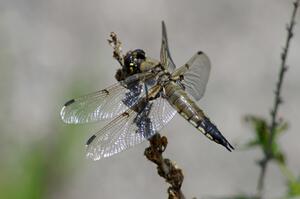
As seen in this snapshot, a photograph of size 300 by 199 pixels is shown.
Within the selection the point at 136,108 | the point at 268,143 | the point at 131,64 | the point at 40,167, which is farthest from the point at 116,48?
the point at 40,167

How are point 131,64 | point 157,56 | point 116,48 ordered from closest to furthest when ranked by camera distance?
point 116,48, point 131,64, point 157,56

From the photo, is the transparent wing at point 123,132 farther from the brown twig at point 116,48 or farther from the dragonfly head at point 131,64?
the brown twig at point 116,48

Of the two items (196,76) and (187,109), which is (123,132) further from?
(196,76)

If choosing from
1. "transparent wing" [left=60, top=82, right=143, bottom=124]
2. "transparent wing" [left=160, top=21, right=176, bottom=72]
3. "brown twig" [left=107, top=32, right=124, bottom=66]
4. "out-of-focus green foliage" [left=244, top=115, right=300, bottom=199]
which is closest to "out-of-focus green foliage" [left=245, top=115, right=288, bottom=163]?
"out-of-focus green foliage" [left=244, top=115, right=300, bottom=199]

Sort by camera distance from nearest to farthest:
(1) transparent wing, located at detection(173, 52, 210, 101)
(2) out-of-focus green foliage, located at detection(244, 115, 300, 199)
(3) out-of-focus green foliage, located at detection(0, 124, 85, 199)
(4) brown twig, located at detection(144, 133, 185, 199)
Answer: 1. (4) brown twig, located at detection(144, 133, 185, 199)
2. (2) out-of-focus green foliage, located at detection(244, 115, 300, 199)
3. (1) transparent wing, located at detection(173, 52, 210, 101)
4. (3) out-of-focus green foliage, located at detection(0, 124, 85, 199)

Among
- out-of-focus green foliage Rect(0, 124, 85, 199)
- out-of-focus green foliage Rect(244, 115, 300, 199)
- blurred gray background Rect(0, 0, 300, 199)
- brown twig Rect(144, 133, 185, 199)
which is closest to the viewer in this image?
brown twig Rect(144, 133, 185, 199)

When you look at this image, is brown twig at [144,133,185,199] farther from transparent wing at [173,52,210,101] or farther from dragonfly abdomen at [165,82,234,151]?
transparent wing at [173,52,210,101]
